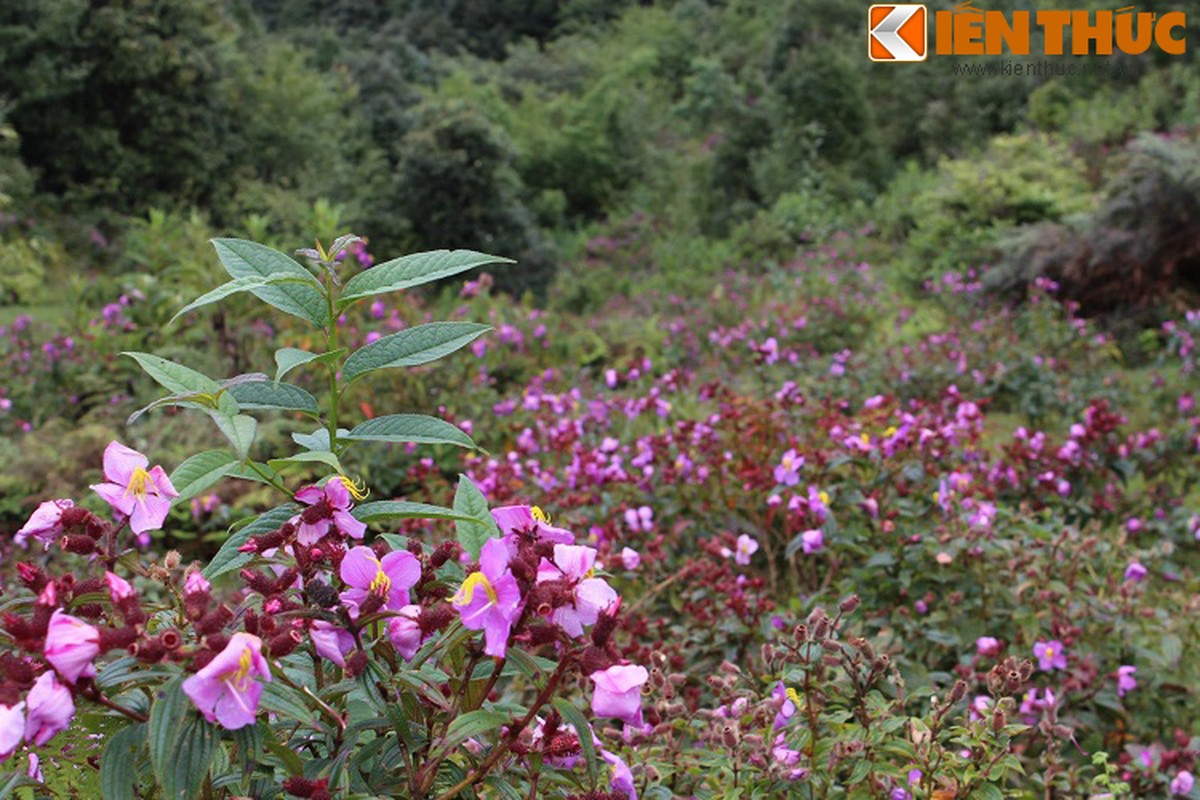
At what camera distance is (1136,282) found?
5824mm

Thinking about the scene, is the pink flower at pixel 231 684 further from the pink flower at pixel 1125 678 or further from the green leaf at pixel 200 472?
the pink flower at pixel 1125 678

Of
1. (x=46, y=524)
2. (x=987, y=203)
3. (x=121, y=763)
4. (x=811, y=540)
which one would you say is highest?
(x=46, y=524)

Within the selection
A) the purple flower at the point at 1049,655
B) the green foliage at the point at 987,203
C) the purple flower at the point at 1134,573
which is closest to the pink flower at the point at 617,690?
the purple flower at the point at 1049,655

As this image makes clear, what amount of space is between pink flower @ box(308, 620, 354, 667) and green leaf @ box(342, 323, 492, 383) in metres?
0.23

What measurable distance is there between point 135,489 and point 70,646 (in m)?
0.21

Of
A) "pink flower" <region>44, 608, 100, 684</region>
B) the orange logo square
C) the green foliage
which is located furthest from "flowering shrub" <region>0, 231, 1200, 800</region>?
the orange logo square

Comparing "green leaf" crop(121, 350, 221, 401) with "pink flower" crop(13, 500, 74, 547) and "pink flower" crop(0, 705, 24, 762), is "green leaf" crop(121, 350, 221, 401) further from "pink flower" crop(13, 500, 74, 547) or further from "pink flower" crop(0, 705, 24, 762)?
"pink flower" crop(0, 705, 24, 762)

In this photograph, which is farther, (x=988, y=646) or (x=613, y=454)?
(x=613, y=454)

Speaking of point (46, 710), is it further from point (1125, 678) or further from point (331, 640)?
point (1125, 678)

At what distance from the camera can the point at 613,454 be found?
9.89 ft

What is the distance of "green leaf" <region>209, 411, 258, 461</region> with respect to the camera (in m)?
0.78

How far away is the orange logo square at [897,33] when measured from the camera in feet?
28.8

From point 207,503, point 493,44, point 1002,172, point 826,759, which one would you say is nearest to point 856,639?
point 826,759

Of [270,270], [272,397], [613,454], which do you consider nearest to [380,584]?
[272,397]
